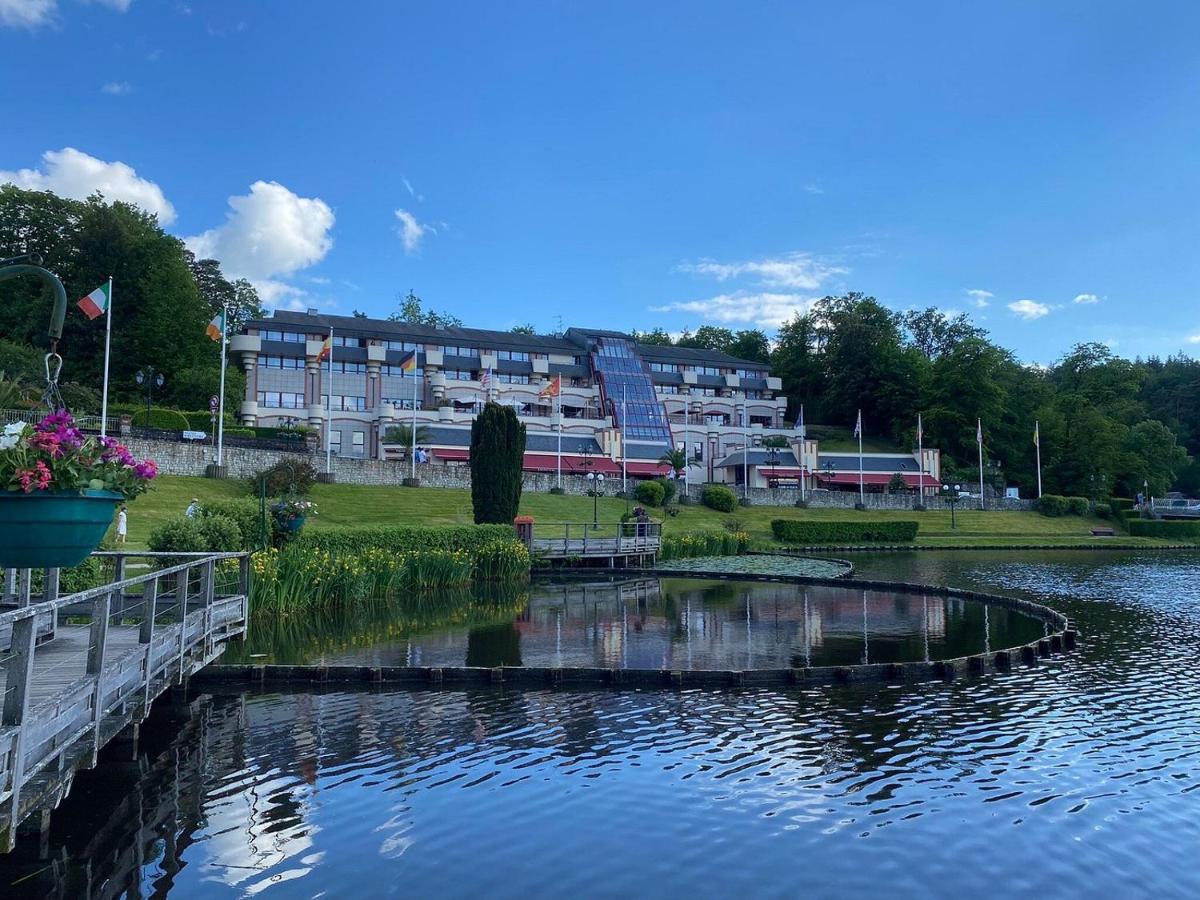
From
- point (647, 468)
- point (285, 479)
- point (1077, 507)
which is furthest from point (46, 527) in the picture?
point (1077, 507)

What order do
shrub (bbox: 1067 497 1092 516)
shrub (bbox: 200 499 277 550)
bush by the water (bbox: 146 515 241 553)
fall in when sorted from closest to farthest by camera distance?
bush by the water (bbox: 146 515 241 553) → shrub (bbox: 200 499 277 550) → shrub (bbox: 1067 497 1092 516)

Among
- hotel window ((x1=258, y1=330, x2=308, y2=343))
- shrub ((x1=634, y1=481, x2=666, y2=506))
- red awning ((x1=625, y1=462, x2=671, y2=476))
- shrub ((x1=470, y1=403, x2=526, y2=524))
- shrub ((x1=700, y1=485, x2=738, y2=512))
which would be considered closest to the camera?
shrub ((x1=470, y1=403, x2=526, y2=524))

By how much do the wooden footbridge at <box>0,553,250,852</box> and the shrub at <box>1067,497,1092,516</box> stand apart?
71.1 meters

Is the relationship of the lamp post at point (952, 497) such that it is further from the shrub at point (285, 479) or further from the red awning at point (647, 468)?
the shrub at point (285, 479)

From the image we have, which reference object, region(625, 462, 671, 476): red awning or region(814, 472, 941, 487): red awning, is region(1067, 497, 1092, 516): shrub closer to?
region(814, 472, 941, 487): red awning

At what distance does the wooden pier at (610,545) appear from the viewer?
34.8m

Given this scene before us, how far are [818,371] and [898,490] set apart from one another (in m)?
36.8

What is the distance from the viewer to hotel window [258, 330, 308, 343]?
71000mm

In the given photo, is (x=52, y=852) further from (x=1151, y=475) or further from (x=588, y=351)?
(x=1151, y=475)

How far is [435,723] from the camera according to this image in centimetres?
1173

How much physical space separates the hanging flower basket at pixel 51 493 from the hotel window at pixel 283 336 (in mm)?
68653

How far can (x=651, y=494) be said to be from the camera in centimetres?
5675

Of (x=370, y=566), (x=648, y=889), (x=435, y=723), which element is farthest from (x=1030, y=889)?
(x=370, y=566)

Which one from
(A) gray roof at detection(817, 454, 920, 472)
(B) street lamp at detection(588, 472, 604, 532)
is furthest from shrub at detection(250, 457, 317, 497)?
(A) gray roof at detection(817, 454, 920, 472)
